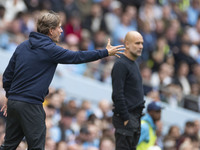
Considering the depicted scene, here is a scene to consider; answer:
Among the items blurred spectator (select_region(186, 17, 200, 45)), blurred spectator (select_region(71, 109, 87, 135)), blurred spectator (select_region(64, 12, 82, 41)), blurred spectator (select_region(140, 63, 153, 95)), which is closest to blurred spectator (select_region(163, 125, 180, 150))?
blurred spectator (select_region(71, 109, 87, 135))

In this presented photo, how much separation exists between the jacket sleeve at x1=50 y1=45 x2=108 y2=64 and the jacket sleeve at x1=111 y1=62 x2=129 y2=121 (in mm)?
899

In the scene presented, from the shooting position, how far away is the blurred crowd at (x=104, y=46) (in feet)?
31.8

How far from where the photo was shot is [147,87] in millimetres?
12867

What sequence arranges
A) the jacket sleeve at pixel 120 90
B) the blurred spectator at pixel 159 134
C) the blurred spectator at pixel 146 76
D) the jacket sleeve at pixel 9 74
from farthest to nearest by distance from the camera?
the blurred spectator at pixel 146 76, the blurred spectator at pixel 159 134, the jacket sleeve at pixel 120 90, the jacket sleeve at pixel 9 74

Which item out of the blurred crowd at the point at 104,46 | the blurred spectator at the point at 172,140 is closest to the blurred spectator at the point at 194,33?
the blurred crowd at the point at 104,46

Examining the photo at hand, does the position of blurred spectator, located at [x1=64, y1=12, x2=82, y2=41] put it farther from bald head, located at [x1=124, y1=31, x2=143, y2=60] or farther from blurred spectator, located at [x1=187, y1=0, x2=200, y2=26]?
bald head, located at [x1=124, y1=31, x2=143, y2=60]

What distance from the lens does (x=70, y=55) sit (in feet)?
17.2

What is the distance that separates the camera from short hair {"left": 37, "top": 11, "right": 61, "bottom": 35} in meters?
5.31

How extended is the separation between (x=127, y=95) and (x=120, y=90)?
17 centimetres

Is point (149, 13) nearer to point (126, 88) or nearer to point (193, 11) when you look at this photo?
point (193, 11)

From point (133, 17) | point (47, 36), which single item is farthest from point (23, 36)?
point (47, 36)

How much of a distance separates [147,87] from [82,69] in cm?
186

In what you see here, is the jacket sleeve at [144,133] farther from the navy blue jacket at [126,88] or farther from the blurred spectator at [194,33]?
the blurred spectator at [194,33]

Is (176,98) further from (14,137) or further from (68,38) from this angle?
(14,137)
